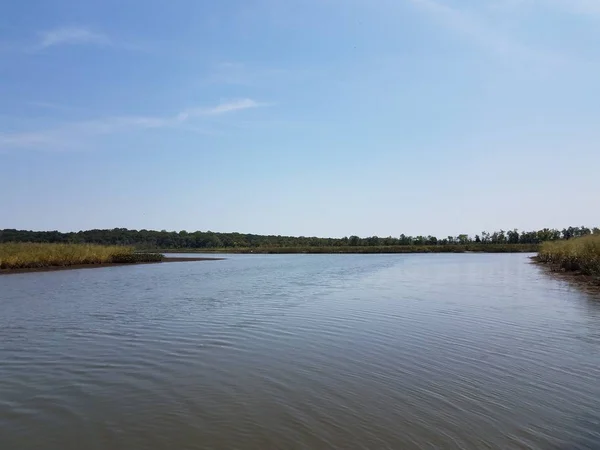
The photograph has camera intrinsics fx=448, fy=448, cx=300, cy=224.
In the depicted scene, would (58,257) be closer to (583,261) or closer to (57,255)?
(57,255)

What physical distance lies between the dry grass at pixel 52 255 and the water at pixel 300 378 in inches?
699

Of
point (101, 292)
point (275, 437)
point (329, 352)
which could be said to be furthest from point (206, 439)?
point (101, 292)

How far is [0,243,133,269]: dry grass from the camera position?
1074 inches

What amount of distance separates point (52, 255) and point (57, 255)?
52 centimetres

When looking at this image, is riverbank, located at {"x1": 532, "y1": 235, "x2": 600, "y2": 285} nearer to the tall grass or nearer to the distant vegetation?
the tall grass

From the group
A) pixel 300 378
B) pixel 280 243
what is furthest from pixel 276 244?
pixel 300 378

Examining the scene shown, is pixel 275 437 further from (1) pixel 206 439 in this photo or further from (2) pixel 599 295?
(2) pixel 599 295

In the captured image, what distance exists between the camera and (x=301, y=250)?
3364 inches

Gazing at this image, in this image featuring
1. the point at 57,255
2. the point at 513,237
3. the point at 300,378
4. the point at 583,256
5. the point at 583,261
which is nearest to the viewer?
the point at 300,378

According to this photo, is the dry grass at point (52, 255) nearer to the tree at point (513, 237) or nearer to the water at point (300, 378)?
the water at point (300, 378)

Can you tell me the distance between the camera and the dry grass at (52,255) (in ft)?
89.5

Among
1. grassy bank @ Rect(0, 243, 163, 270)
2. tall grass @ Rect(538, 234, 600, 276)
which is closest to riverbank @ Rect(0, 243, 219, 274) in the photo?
grassy bank @ Rect(0, 243, 163, 270)

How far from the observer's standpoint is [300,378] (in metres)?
6.07

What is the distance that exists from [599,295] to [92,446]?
1603cm
